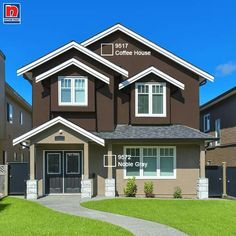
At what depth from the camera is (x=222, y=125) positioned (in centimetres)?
2970

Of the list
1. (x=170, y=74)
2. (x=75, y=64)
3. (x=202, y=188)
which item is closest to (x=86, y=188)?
(x=202, y=188)

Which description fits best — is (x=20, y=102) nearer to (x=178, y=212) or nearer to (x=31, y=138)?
(x=31, y=138)

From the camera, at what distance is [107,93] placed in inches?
909

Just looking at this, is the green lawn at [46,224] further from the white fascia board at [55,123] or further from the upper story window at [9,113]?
the upper story window at [9,113]

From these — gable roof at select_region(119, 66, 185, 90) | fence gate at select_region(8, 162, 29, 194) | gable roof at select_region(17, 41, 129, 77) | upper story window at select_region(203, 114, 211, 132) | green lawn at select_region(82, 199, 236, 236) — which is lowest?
green lawn at select_region(82, 199, 236, 236)

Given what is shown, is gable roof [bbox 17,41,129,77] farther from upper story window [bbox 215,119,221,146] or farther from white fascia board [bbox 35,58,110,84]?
upper story window [bbox 215,119,221,146]

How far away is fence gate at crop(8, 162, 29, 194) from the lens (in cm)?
2239

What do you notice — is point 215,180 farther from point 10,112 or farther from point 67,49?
point 10,112

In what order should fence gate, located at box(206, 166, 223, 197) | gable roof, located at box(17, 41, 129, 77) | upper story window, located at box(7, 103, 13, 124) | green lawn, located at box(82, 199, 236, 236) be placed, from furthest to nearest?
1. upper story window, located at box(7, 103, 13, 124)
2. gable roof, located at box(17, 41, 129, 77)
3. fence gate, located at box(206, 166, 223, 197)
4. green lawn, located at box(82, 199, 236, 236)

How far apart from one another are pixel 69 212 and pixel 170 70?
1188cm

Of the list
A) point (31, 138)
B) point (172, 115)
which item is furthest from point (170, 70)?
point (31, 138)

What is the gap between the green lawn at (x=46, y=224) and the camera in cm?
1166

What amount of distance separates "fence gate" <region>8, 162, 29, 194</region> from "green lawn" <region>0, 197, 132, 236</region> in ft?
19.2

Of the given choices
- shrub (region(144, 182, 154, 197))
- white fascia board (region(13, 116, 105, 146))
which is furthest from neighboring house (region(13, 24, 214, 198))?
white fascia board (region(13, 116, 105, 146))
